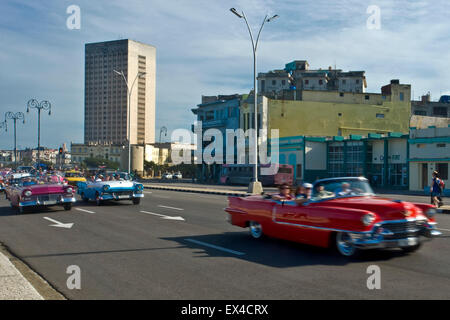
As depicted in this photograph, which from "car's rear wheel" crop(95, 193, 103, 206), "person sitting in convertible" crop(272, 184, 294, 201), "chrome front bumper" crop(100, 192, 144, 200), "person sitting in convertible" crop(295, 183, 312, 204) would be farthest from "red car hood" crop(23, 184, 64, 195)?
"person sitting in convertible" crop(295, 183, 312, 204)

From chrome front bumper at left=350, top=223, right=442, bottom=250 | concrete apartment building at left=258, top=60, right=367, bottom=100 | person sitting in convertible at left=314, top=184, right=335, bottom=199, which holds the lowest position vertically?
chrome front bumper at left=350, top=223, right=442, bottom=250

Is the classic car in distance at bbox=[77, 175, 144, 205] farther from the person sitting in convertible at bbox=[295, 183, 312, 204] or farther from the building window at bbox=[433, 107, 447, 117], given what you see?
the building window at bbox=[433, 107, 447, 117]

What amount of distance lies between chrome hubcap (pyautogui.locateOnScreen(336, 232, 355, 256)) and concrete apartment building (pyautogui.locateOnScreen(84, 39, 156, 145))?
170610mm

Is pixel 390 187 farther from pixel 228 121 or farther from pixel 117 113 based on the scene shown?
pixel 117 113

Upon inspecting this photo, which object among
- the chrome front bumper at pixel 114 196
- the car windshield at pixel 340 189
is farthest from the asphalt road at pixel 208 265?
the chrome front bumper at pixel 114 196

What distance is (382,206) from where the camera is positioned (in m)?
8.00

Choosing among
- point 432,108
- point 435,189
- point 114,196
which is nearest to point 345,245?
point 114,196

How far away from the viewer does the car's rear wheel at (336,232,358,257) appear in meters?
8.10

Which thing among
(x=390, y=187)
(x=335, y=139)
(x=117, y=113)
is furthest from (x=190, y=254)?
(x=117, y=113)

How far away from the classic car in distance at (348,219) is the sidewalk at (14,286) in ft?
16.3

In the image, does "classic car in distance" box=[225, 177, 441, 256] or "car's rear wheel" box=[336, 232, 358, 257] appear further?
"car's rear wheel" box=[336, 232, 358, 257]

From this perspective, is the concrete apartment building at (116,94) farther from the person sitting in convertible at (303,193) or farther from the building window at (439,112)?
the person sitting in convertible at (303,193)

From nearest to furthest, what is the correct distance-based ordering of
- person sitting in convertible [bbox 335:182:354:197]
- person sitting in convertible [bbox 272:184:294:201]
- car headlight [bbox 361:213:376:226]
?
car headlight [bbox 361:213:376:226] → person sitting in convertible [bbox 335:182:354:197] → person sitting in convertible [bbox 272:184:294:201]

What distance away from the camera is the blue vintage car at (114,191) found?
1944cm
